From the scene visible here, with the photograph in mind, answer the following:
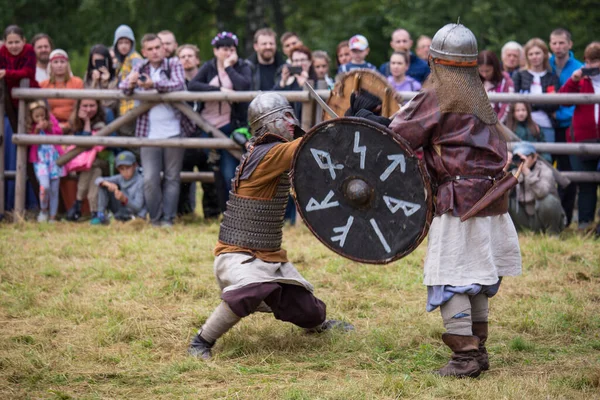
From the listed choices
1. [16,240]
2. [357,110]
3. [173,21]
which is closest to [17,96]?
[16,240]

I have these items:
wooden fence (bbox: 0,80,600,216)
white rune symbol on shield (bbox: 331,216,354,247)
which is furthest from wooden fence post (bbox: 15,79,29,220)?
white rune symbol on shield (bbox: 331,216,354,247)

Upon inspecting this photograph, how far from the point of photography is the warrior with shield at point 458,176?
4.73 meters

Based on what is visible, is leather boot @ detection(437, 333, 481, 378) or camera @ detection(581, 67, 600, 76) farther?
camera @ detection(581, 67, 600, 76)

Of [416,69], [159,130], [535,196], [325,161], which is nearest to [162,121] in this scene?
[159,130]

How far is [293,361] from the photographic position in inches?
208

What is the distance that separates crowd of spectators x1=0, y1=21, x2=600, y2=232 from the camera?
9.08 m

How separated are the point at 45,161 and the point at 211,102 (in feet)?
6.01

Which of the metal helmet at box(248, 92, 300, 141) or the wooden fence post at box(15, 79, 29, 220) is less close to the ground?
the metal helmet at box(248, 92, 300, 141)

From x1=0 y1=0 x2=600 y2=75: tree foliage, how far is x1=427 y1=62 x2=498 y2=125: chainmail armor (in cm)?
1179

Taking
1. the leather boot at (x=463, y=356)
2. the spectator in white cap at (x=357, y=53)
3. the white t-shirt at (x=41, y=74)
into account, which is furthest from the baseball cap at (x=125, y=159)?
the leather boot at (x=463, y=356)

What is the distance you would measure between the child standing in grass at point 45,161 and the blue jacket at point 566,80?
4960mm

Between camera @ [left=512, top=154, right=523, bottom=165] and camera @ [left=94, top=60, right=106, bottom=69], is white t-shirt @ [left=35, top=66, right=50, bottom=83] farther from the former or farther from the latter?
camera @ [left=512, top=154, right=523, bottom=165]

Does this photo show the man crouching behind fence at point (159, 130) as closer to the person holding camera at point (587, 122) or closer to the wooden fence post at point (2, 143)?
the wooden fence post at point (2, 143)

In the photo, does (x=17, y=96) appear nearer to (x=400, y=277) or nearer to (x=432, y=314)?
(x=400, y=277)
